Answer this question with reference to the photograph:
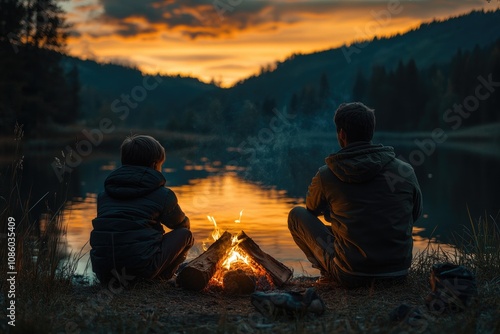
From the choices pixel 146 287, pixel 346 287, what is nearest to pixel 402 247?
pixel 346 287

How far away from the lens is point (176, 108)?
178875 mm

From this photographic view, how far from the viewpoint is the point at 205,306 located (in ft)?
15.8

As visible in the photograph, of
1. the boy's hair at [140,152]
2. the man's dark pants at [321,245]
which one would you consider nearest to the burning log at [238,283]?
the man's dark pants at [321,245]

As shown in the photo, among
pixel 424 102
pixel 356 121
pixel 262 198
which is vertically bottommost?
pixel 262 198

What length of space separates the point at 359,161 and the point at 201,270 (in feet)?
5.25

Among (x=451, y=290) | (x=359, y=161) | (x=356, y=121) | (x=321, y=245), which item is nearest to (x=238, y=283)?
(x=321, y=245)

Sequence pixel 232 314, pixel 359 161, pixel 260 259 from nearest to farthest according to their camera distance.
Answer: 1. pixel 232 314
2. pixel 359 161
3. pixel 260 259

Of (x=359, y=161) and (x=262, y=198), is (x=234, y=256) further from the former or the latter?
(x=262, y=198)

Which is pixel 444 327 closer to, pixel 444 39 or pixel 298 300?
pixel 298 300

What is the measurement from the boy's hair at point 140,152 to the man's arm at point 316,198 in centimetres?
132

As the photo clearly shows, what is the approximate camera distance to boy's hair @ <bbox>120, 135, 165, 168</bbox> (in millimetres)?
5184

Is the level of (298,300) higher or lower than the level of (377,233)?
lower

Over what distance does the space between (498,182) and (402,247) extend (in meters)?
14.7

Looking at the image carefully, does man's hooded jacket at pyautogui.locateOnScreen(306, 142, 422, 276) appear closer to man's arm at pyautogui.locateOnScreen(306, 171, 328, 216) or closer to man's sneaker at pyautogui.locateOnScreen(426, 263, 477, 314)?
man's arm at pyautogui.locateOnScreen(306, 171, 328, 216)
